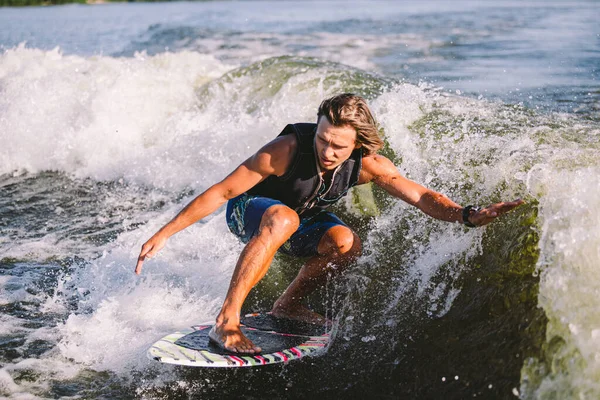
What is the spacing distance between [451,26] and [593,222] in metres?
16.6

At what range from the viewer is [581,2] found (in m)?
23.2

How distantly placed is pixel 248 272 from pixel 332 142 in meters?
0.95

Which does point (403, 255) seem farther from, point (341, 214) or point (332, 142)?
point (332, 142)

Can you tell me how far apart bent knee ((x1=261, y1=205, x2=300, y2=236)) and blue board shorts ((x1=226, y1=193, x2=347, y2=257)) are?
15 cm

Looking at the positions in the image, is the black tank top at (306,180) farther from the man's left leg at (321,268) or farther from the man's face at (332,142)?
the man's left leg at (321,268)

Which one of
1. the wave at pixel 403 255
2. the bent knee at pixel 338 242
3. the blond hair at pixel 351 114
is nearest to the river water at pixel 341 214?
the wave at pixel 403 255

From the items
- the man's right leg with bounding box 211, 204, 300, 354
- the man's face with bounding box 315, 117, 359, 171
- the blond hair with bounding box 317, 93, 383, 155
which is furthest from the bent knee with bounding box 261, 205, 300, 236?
the blond hair with bounding box 317, 93, 383, 155

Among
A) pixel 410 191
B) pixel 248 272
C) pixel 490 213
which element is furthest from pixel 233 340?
pixel 490 213

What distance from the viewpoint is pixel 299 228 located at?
5020 mm

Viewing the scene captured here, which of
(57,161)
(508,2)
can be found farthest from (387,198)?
(508,2)

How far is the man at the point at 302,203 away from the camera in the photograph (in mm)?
4359

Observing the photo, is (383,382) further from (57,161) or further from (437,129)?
(57,161)

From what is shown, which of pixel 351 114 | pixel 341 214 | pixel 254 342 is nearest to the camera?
pixel 351 114

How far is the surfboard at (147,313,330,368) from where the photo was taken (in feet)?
13.6
